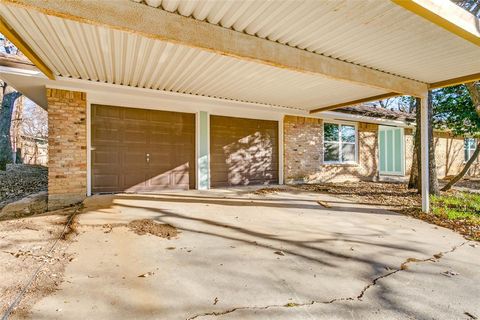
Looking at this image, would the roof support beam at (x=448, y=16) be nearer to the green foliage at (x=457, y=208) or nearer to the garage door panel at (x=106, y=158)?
the green foliage at (x=457, y=208)

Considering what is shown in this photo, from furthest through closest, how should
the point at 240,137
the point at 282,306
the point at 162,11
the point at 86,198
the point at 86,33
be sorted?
1. the point at 240,137
2. the point at 86,198
3. the point at 86,33
4. the point at 162,11
5. the point at 282,306

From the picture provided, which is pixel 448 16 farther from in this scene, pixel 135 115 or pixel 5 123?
pixel 5 123

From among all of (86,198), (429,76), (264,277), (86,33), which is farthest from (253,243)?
(429,76)

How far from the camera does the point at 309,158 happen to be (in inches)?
397

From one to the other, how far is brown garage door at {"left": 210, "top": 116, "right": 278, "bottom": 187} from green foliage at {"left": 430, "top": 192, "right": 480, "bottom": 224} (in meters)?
4.68

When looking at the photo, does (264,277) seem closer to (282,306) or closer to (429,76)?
(282,306)

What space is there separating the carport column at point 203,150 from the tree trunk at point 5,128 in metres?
8.76

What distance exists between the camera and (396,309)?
7.29ft

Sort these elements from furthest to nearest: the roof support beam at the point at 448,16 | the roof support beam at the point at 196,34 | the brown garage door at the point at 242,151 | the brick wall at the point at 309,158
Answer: the brick wall at the point at 309,158, the brown garage door at the point at 242,151, the roof support beam at the point at 448,16, the roof support beam at the point at 196,34

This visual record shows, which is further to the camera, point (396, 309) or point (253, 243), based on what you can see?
point (253, 243)

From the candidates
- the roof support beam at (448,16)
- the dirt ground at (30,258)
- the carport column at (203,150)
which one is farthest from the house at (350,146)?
the dirt ground at (30,258)

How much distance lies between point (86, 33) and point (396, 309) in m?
4.65

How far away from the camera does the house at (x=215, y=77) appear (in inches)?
121

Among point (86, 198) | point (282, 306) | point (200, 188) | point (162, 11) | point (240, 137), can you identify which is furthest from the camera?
point (240, 137)
